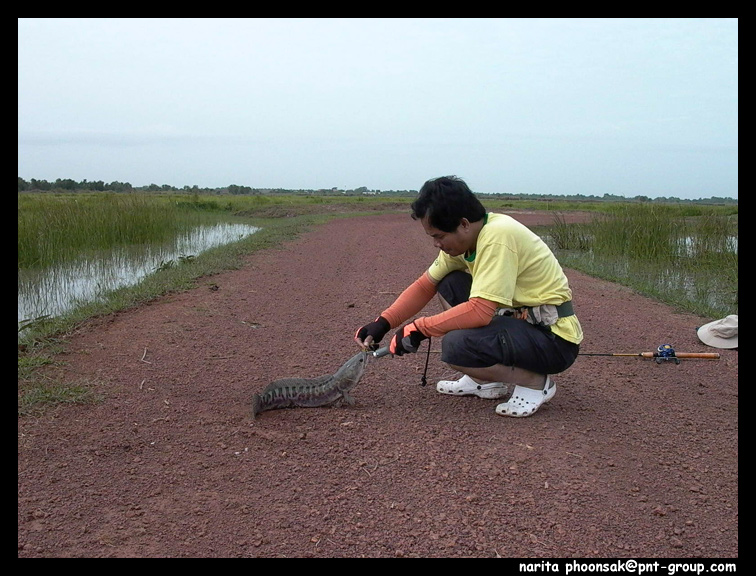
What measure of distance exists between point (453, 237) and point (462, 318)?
0.46 metres

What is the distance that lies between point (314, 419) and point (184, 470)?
89 cm

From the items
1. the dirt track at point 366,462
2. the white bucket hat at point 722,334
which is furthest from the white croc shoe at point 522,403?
the white bucket hat at point 722,334

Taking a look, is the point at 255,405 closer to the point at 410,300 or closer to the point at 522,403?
the point at 410,300

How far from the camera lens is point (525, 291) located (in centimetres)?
366

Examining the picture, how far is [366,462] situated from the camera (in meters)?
3.20

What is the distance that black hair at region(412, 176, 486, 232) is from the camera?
3.40 m

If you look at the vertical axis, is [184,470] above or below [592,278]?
below

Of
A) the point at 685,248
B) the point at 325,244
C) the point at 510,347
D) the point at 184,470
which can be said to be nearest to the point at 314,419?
the point at 184,470

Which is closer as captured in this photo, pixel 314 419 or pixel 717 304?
pixel 314 419

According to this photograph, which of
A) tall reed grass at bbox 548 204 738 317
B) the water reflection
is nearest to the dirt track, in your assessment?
the water reflection
